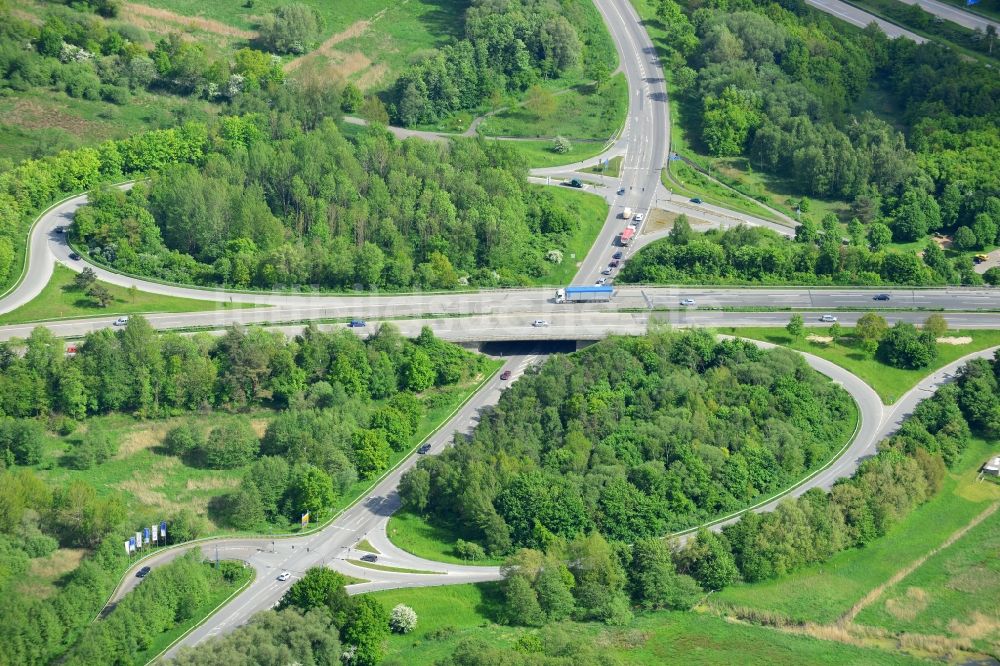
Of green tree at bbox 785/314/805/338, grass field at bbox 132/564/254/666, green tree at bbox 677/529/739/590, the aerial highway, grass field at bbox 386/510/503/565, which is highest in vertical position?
green tree at bbox 785/314/805/338

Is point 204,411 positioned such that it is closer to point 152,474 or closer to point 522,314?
point 152,474

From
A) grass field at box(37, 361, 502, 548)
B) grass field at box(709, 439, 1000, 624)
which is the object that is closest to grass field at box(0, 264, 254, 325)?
grass field at box(37, 361, 502, 548)

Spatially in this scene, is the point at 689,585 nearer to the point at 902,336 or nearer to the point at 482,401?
the point at 482,401

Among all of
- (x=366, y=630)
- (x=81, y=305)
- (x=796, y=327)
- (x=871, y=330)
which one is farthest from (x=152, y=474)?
(x=871, y=330)

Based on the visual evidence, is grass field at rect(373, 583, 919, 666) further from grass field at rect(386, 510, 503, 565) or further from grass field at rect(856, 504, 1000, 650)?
grass field at rect(856, 504, 1000, 650)

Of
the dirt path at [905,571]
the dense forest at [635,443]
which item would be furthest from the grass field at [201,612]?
the dirt path at [905,571]

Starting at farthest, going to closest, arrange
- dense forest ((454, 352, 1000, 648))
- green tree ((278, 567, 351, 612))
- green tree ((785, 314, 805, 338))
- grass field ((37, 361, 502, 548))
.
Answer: green tree ((785, 314, 805, 338)), grass field ((37, 361, 502, 548)), dense forest ((454, 352, 1000, 648)), green tree ((278, 567, 351, 612))

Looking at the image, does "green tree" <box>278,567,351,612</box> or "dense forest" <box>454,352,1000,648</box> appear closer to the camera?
"green tree" <box>278,567,351,612</box>

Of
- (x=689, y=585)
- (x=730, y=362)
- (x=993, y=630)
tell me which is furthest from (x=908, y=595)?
(x=730, y=362)
